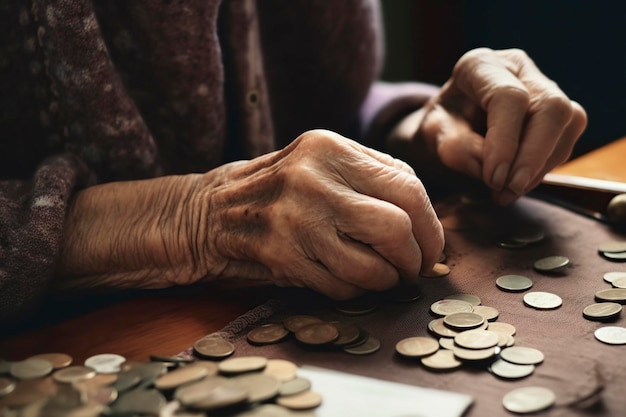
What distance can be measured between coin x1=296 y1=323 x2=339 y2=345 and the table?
109 mm

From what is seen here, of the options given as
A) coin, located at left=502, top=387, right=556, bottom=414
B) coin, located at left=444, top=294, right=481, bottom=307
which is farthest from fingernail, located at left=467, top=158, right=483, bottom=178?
coin, located at left=502, top=387, right=556, bottom=414

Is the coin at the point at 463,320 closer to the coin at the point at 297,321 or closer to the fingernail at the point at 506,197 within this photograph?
the coin at the point at 297,321

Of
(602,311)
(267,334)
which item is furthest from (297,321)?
(602,311)

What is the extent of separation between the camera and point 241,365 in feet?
2.48

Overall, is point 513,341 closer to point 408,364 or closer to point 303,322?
point 408,364

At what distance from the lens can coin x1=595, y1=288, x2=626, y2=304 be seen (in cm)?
88

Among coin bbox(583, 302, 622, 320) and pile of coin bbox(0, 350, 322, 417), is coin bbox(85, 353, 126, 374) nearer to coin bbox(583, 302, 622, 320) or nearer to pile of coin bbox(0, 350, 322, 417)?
pile of coin bbox(0, 350, 322, 417)

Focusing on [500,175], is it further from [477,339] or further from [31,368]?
[31,368]

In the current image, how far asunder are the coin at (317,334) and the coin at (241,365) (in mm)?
64

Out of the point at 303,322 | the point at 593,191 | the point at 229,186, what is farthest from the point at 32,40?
the point at 593,191

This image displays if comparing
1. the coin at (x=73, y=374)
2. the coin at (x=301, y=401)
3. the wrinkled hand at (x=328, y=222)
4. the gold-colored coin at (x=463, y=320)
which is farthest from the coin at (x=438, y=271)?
the coin at (x=73, y=374)

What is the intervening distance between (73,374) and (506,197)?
739mm

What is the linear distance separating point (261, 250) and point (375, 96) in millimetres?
872

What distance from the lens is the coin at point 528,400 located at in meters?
0.66
